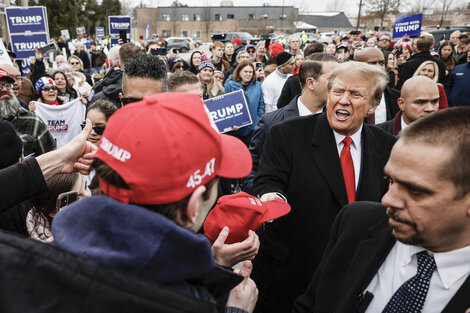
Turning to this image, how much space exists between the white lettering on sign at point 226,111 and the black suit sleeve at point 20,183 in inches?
145

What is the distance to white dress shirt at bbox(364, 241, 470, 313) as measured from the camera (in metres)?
1.43

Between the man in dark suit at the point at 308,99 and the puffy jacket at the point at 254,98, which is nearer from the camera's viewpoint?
the man in dark suit at the point at 308,99

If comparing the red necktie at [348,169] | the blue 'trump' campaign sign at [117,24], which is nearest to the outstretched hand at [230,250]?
the red necktie at [348,169]

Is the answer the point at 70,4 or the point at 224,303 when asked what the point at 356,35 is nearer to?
the point at 224,303

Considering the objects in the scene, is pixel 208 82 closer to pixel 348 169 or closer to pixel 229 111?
pixel 229 111

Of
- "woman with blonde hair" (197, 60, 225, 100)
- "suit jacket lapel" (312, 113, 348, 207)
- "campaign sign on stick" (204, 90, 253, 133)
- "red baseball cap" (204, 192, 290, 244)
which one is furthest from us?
"woman with blonde hair" (197, 60, 225, 100)

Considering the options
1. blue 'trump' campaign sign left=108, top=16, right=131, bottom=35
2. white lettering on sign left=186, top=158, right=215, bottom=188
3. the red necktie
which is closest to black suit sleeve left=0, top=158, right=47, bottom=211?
white lettering on sign left=186, top=158, right=215, bottom=188

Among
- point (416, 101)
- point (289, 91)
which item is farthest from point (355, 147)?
point (289, 91)

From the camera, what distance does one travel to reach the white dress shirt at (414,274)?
1.43 m

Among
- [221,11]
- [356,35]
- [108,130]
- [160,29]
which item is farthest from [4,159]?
[221,11]

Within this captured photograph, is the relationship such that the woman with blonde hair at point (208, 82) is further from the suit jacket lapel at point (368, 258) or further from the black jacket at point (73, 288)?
the black jacket at point (73, 288)

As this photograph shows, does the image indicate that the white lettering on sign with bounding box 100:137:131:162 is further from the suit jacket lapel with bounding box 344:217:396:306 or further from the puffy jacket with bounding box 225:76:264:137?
the puffy jacket with bounding box 225:76:264:137

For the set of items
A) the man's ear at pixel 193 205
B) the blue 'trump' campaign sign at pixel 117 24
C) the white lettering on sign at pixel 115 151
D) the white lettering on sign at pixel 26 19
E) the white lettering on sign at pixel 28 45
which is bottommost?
the man's ear at pixel 193 205

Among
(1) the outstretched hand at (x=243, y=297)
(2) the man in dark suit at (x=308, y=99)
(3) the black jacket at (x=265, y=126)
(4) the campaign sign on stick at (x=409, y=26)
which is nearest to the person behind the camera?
(1) the outstretched hand at (x=243, y=297)
